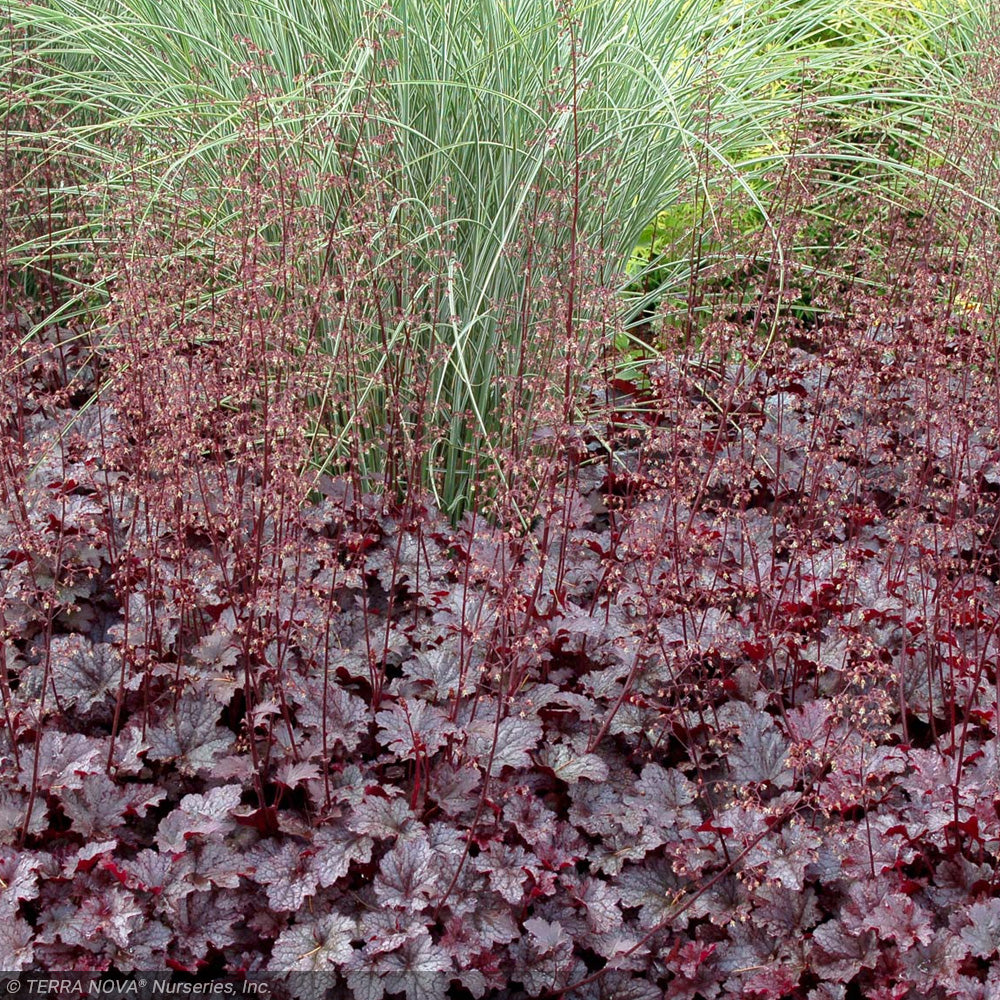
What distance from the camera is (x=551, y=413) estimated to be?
2.35m

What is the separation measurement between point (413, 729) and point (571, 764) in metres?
0.35

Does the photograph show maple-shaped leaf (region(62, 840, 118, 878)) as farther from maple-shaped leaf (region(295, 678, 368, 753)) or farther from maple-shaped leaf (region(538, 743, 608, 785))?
maple-shaped leaf (region(538, 743, 608, 785))

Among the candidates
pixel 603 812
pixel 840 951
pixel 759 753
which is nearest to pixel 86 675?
pixel 603 812

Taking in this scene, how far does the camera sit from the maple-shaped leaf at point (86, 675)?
8.02 ft

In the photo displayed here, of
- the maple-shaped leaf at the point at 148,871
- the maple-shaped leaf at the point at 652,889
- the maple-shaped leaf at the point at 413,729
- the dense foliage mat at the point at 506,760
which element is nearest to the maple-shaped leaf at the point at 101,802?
the dense foliage mat at the point at 506,760

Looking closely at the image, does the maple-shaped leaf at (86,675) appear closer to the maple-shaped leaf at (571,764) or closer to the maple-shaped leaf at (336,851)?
the maple-shaped leaf at (336,851)

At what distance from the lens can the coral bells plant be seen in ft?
6.70

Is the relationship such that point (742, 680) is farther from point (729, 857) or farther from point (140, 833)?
point (140, 833)

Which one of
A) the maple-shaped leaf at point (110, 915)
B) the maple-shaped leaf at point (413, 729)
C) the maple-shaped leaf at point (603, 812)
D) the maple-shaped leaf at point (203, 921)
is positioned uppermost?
the maple-shaped leaf at point (413, 729)

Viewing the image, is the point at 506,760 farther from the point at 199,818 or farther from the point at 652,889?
the point at 199,818

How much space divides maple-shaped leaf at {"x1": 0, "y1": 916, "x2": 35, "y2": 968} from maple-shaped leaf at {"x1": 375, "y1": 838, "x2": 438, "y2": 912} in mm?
605

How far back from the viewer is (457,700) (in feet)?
7.52

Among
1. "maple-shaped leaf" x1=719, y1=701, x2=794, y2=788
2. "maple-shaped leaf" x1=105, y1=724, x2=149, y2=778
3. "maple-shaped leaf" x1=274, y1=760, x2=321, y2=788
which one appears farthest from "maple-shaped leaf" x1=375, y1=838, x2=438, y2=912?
"maple-shaped leaf" x1=719, y1=701, x2=794, y2=788

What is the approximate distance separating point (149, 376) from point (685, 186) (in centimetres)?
194
